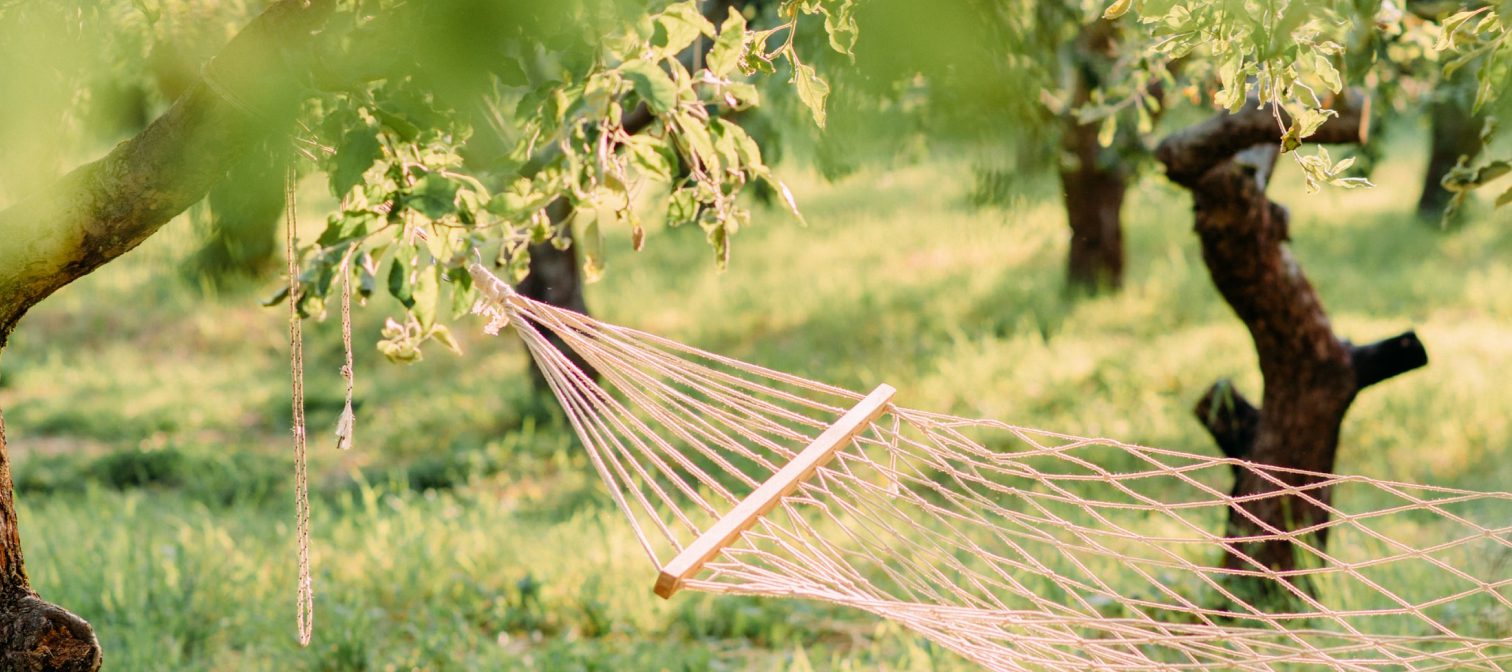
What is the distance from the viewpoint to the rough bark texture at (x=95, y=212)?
1.63m

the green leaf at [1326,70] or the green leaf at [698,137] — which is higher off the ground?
the green leaf at [1326,70]

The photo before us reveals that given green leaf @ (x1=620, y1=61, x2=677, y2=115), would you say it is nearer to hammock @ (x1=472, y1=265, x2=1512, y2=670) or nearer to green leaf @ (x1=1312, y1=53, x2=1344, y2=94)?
hammock @ (x1=472, y1=265, x2=1512, y2=670)

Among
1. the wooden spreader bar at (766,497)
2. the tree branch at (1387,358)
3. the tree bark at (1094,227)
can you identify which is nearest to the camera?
the wooden spreader bar at (766,497)

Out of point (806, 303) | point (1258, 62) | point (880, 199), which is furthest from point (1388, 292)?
point (1258, 62)

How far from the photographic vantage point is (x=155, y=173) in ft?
5.50

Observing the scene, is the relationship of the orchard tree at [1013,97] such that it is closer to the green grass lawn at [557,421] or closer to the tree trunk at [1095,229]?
the tree trunk at [1095,229]

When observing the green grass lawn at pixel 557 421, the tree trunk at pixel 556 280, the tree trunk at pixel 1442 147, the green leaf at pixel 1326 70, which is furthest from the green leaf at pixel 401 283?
the tree trunk at pixel 1442 147

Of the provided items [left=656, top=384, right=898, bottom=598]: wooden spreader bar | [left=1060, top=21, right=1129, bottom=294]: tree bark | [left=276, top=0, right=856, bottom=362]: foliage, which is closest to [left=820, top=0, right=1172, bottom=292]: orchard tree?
[left=1060, top=21, right=1129, bottom=294]: tree bark

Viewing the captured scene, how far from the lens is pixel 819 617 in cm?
308

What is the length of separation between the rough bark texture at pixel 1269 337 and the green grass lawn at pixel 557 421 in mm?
945

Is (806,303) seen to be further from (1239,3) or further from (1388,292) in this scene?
(1239,3)

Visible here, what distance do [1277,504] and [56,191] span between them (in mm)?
2643

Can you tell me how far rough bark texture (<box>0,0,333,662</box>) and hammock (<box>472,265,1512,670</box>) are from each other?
409mm

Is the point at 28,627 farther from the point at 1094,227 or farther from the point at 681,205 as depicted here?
the point at 1094,227
